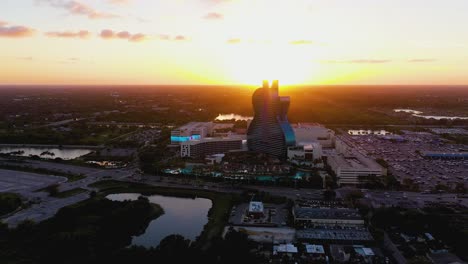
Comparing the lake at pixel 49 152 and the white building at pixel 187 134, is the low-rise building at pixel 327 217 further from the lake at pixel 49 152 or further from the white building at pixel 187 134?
the lake at pixel 49 152

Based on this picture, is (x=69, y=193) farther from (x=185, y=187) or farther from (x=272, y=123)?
(x=272, y=123)

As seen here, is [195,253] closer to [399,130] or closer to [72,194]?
[72,194]

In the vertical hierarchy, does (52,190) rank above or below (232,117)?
below

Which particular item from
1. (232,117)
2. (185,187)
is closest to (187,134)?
(185,187)

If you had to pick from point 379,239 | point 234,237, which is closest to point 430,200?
point 379,239

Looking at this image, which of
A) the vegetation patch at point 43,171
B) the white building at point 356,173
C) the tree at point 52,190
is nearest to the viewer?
the tree at point 52,190

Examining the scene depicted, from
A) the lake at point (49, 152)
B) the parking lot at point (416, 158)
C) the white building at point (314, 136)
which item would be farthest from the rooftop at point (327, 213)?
the lake at point (49, 152)

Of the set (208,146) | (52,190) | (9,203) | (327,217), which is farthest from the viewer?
(208,146)
